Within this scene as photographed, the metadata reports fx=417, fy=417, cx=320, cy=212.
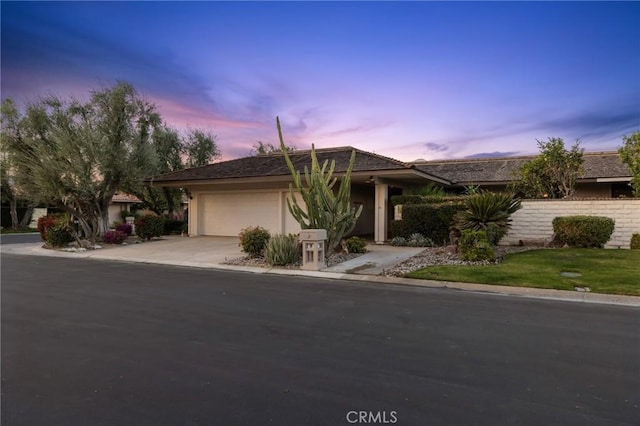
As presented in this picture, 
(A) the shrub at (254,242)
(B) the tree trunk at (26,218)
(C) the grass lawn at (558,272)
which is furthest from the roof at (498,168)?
(B) the tree trunk at (26,218)

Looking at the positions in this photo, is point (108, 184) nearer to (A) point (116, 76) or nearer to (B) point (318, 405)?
(A) point (116, 76)

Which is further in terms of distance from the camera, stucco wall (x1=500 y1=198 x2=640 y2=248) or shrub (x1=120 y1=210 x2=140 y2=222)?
shrub (x1=120 y1=210 x2=140 y2=222)

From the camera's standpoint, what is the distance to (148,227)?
2191 centimetres

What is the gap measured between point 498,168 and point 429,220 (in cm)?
1048

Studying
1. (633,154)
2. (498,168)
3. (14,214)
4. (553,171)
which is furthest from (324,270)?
(14,214)

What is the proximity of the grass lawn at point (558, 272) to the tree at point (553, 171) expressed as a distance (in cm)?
549

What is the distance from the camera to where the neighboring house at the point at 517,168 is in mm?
20828

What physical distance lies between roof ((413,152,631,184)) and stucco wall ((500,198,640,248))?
204 inches

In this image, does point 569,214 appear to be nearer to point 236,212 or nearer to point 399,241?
point 399,241

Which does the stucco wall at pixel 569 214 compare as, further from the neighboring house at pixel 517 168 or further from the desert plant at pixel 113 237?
the desert plant at pixel 113 237

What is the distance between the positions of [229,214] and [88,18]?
532 inches

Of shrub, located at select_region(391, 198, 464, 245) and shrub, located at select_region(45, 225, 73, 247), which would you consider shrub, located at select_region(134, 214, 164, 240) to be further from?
shrub, located at select_region(391, 198, 464, 245)

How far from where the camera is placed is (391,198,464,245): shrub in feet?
52.3
